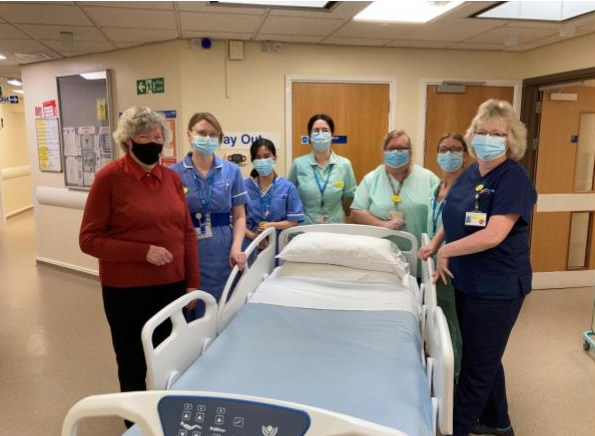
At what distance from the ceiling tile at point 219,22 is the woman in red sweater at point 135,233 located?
1499 millimetres

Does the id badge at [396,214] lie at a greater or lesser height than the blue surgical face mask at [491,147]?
lesser

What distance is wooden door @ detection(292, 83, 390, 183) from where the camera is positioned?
4.13 meters

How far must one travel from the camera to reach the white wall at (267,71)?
392cm

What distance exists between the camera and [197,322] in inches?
70.2

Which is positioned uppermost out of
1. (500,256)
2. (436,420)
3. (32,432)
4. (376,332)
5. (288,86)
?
(288,86)

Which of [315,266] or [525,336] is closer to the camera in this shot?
[315,266]

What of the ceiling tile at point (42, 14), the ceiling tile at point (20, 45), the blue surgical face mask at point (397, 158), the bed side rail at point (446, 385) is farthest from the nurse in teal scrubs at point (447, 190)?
the ceiling tile at point (20, 45)

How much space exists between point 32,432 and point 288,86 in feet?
10.2

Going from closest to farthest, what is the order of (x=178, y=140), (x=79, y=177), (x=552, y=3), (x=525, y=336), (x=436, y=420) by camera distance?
1. (x=436, y=420)
2. (x=552, y=3)
3. (x=525, y=336)
4. (x=178, y=140)
5. (x=79, y=177)

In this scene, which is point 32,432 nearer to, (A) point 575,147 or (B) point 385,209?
(B) point 385,209

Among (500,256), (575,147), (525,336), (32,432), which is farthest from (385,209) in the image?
(575,147)

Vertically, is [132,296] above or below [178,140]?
below

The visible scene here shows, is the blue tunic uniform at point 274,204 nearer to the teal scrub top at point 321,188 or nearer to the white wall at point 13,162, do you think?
the teal scrub top at point 321,188

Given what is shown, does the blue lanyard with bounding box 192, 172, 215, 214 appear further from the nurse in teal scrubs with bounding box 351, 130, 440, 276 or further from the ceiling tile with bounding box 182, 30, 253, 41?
the ceiling tile with bounding box 182, 30, 253, 41
